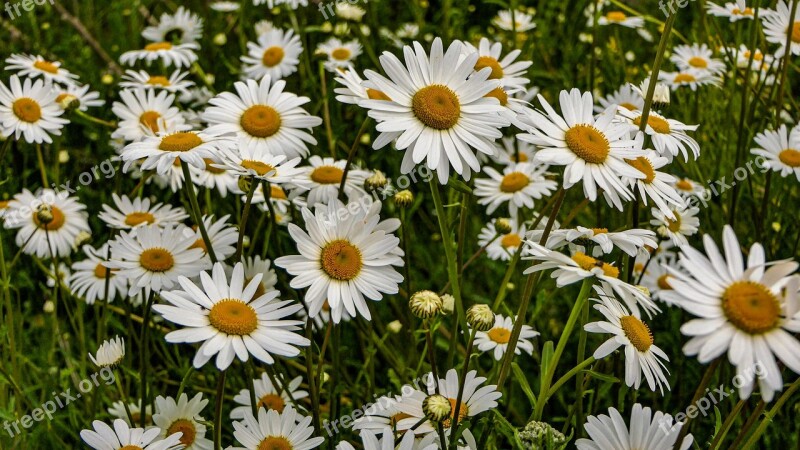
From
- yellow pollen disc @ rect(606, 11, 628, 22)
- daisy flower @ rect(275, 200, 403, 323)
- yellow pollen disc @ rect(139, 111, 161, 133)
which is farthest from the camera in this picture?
yellow pollen disc @ rect(606, 11, 628, 22)

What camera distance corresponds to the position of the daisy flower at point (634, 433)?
68.1 inches

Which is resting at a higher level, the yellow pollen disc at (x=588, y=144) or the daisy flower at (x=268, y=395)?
the yellow pollen disc at (x=588, y=144)

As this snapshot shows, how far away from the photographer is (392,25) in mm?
5109

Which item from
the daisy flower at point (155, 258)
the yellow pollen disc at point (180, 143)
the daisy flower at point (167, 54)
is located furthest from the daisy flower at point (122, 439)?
the daisy flower at point (167, 54)

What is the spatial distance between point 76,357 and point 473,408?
195 cm

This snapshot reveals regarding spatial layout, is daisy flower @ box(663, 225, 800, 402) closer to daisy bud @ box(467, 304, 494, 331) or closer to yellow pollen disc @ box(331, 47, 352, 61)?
daisy bud @ box(467, 304, 494, 331)

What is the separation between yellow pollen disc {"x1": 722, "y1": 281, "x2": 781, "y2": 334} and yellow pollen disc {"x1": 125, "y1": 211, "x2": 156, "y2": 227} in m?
1.89

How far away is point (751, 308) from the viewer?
1.28 meters

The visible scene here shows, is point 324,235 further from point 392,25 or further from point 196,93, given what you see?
point 392,25

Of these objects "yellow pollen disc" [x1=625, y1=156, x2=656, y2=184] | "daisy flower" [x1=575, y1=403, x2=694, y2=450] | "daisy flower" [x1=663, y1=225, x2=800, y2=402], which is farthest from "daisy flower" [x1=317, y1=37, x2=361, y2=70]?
"daisy flower" [x1=663, y1=225, x2=800, y2=402]

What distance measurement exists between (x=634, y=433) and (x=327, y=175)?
4.58 ft

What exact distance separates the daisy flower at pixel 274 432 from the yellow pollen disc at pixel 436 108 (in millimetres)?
825

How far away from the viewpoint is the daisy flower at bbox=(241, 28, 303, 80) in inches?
144

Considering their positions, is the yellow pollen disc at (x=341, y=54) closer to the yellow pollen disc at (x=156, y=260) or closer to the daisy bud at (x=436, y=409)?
the yellow pollen disc at (x=156, y=260)
